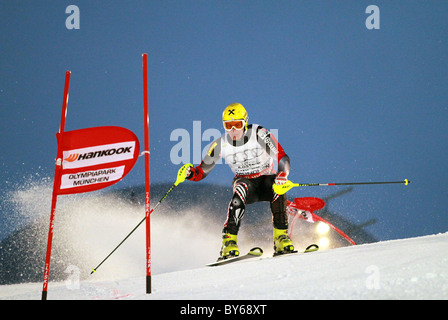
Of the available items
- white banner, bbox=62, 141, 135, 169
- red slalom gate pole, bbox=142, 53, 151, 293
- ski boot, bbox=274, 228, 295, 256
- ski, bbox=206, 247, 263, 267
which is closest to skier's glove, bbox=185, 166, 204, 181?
ski, bbox=206, 247, 263, 267

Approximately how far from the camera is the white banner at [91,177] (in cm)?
349

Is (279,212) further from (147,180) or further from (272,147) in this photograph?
(147,180)

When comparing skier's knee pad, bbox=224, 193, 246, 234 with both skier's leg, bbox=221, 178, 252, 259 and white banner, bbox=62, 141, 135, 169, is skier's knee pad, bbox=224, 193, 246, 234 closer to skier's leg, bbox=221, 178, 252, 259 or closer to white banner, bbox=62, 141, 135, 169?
skier's leg, bbox=221, 178, 252, 259

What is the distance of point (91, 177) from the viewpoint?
3.57 metres

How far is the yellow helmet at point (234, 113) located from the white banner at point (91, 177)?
1.81 metres

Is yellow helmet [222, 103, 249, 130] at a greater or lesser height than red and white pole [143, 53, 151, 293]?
greater

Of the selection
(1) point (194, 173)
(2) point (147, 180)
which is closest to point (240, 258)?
(1) point (194, 173)

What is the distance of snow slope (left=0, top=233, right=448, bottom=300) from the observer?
2191mm

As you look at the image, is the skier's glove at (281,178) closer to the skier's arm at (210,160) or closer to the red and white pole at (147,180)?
the skier's arm at (210,160)

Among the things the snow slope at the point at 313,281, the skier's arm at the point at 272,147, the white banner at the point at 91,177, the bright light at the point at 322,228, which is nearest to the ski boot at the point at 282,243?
the skier's arm at the point at 272,147

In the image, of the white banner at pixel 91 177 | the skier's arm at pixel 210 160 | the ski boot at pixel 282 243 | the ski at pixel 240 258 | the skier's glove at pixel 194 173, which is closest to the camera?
the white banner at pixel 91 177

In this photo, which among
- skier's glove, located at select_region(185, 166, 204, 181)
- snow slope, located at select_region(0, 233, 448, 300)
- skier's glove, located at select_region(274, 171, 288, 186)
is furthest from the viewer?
skier's glove, located at select_region(185, 166, 204, 181)
